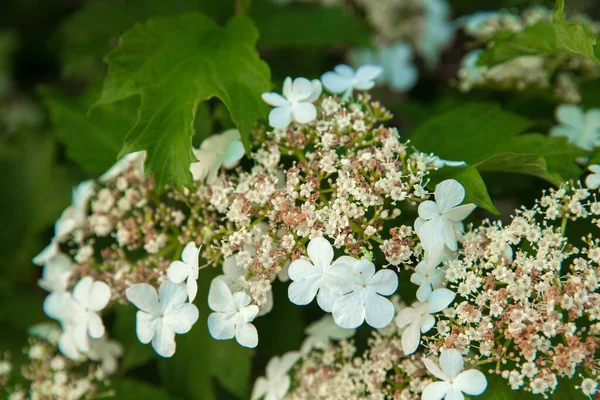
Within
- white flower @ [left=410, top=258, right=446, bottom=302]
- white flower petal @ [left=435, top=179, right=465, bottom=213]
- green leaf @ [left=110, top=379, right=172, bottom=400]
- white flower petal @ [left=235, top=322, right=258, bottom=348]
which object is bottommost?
green leaf @ [left=110, top=379, right=172, bottom=400]

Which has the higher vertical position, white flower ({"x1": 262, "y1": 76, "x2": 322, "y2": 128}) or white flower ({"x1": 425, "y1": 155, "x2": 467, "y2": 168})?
white flower ({"x1": 262, "y1": 76, "x2": 322, "y2": 128})

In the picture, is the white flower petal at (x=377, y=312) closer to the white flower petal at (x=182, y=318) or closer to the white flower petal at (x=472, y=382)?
the white flower petal at (x=472, y=382)

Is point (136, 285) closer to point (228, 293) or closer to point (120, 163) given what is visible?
point (228, 293)

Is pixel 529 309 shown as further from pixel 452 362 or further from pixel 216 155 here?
pixel 216 155

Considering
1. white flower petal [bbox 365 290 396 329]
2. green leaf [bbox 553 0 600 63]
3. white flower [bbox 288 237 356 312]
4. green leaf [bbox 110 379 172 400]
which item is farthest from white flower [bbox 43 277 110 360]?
green leaf [bbox 553 0 600 63]

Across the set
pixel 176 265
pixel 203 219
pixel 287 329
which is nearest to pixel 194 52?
pixel 203 219

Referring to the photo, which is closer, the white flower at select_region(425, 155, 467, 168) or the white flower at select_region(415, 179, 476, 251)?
the white flower at select_region(415, 179, 476, 251)

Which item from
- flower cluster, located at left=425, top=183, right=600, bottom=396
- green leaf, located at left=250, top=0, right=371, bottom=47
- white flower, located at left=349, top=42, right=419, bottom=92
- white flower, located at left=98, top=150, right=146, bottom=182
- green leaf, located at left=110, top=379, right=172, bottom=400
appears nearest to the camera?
flower cluster, located at left=425, top=183, right=600, bottom=396

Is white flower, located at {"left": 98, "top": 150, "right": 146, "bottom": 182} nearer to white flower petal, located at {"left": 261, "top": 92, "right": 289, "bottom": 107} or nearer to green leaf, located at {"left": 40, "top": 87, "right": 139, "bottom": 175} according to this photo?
green leaf, located at {"left": 40, "top": 87, "right": 139, "bottom": 175}
